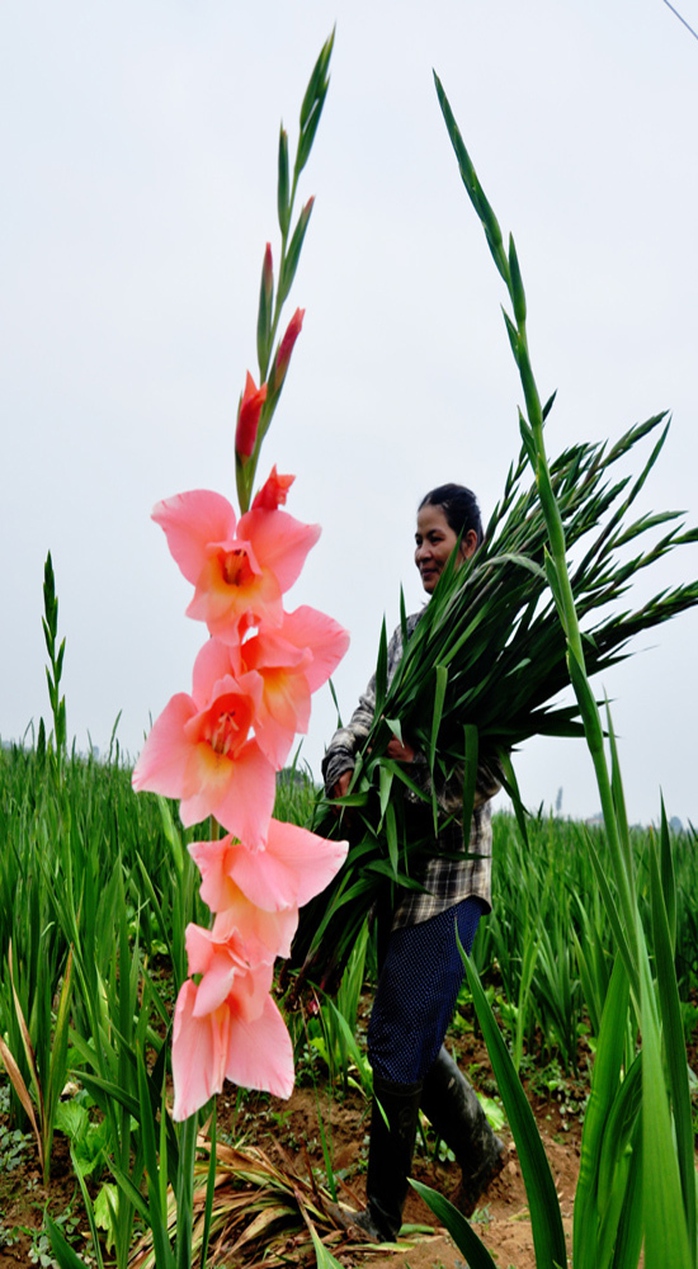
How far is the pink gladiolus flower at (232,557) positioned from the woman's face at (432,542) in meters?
2.05

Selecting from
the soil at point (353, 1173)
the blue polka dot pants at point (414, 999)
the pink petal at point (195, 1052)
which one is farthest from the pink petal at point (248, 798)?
the blue polka dot pants at point (414, 999)

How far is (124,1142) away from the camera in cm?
150

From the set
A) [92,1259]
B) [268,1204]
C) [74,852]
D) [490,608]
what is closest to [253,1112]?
[268,1204]

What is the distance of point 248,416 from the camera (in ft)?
1.84

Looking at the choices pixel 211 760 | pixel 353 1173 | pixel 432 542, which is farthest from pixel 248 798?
pixel 353 1173

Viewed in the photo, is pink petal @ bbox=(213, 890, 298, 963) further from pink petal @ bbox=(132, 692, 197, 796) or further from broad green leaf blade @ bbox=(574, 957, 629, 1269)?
broad green leaf blade @ bbox=(574, 957, 629, 1269)

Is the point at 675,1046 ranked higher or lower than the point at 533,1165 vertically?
higher

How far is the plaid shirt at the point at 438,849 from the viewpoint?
2.12m

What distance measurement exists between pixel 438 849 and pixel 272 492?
5.53 ft

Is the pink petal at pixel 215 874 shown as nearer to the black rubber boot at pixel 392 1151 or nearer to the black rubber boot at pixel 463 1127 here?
the black rubber boot at pixel 392 1151

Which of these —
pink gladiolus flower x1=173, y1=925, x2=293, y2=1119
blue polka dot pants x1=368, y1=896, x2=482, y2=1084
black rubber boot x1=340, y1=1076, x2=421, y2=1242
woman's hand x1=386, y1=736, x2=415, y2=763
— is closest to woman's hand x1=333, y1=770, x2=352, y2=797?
woman's hand x1=386, y1=736, x2=415, y2=763

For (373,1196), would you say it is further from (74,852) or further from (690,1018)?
(690,1018)

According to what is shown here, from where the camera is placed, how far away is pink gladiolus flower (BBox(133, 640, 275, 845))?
0.57 metres

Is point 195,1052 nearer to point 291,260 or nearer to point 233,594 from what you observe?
point 233,594
